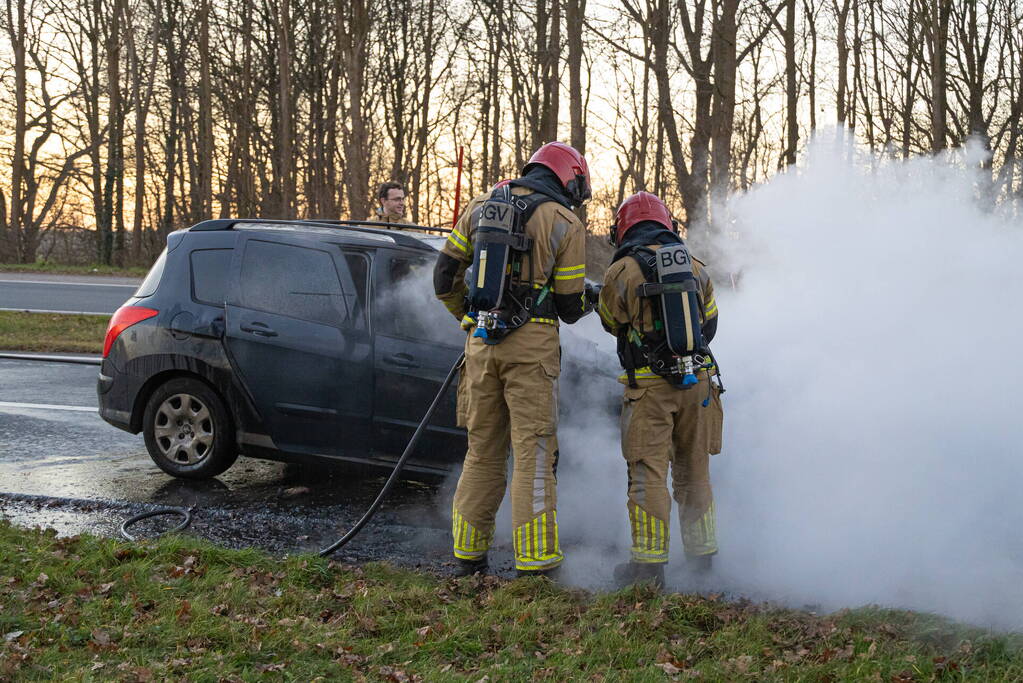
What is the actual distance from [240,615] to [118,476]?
3041 millimetres

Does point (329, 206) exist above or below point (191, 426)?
above

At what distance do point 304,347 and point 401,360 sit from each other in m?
0.65

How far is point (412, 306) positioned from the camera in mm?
5977

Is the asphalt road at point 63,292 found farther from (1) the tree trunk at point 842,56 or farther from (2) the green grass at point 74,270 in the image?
(1) the tree trunk at point 842,56

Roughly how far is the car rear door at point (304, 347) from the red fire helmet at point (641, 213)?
182 cm

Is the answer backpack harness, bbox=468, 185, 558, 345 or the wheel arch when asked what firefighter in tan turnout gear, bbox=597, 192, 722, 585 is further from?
the wheel arch

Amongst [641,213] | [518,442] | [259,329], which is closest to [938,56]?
[641,213]

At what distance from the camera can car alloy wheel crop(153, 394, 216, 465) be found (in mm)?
6344

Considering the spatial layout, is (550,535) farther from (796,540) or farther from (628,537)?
(796,540)

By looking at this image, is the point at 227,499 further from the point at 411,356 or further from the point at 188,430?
the point at 411,356

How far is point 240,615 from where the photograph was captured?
405 cm

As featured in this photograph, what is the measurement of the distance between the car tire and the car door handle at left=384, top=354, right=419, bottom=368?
120 cm

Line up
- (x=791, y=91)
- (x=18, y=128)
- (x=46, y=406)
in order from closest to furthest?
1. (x=46, y=406)
2. (x=791, y=91)
3. (x=18, y=128)

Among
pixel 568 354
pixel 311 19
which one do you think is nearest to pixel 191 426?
pixel 568 354
